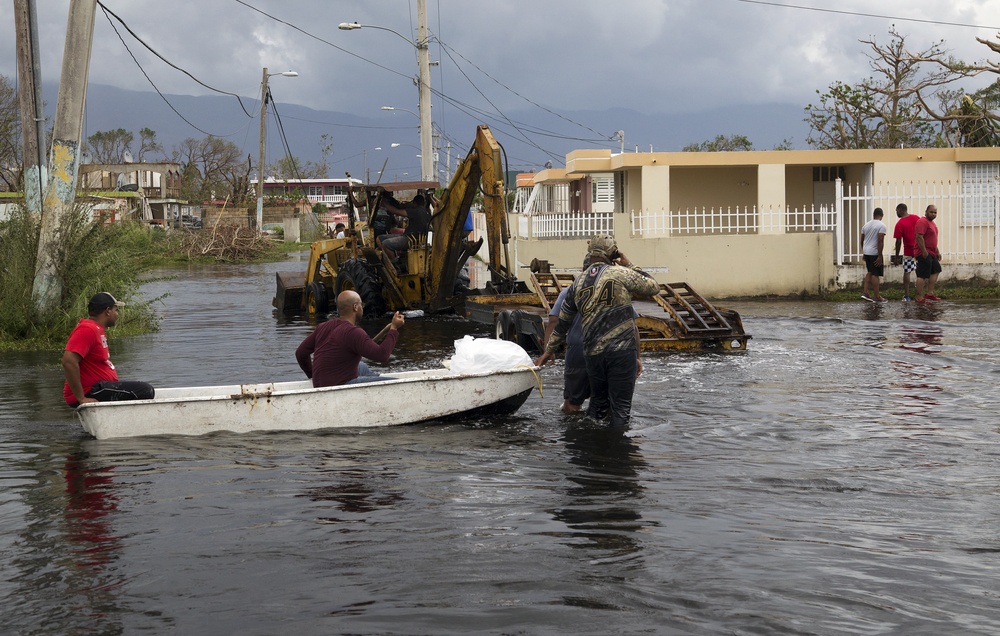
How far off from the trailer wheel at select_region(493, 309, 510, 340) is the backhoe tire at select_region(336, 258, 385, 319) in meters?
5.04

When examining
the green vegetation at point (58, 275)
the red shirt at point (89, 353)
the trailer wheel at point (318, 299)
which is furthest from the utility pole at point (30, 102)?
the red shirt at point (89, 353)

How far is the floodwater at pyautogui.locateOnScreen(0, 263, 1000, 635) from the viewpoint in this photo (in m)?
5.22

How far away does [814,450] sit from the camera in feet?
28.3

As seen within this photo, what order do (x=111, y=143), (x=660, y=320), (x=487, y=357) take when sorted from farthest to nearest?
(x=111, y=143)
(x=660, y=320)
(x=487, y=357)

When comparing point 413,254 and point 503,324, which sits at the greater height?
point 413,254

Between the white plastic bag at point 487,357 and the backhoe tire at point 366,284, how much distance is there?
10.3m

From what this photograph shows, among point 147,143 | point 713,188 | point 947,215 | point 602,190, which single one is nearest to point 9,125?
point 602,190

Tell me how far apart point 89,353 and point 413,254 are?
1154cm

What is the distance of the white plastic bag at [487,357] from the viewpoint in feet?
32.8

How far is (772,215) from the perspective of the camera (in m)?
24.6

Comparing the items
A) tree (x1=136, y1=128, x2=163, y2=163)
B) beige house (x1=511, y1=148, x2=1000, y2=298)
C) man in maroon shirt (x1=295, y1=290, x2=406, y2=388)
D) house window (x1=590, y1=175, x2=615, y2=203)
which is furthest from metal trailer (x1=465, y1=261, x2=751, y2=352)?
tree (x1=136, y1=128, x2=163, y2=163)

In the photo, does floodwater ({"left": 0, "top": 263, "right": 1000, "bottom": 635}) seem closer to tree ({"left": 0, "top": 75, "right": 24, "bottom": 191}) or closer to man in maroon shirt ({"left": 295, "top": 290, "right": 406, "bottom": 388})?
man in maroon shirt ({"left": 295, "top": 290, "right": 406, "bottom": 388})

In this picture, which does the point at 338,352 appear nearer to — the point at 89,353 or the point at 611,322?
the point at 89,353

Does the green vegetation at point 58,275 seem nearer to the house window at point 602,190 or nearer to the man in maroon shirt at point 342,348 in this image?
the man in maroon shirt at point 342,348
